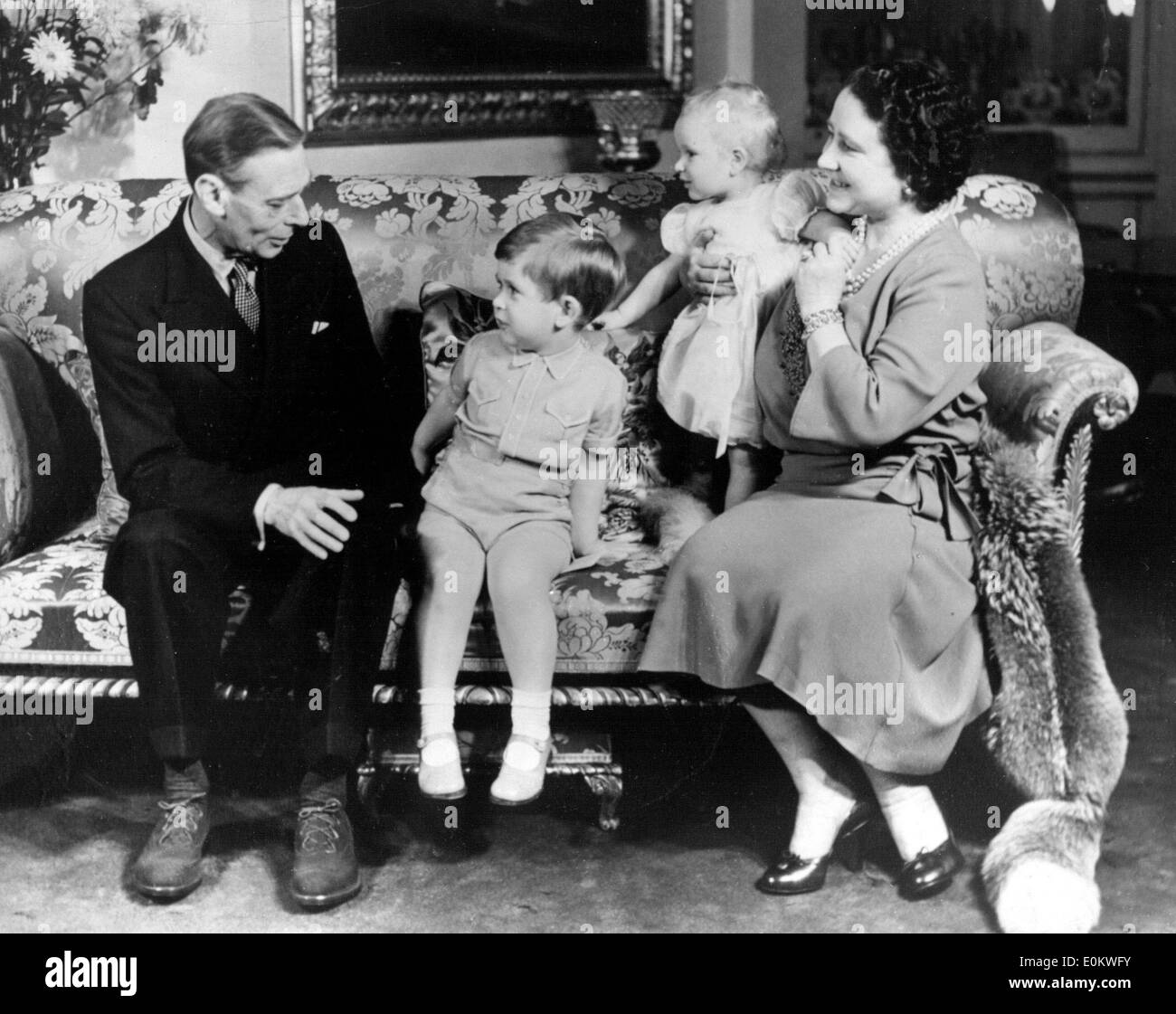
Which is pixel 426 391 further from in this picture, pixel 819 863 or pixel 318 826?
pixel 819 863

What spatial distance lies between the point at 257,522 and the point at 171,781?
430 millimetres

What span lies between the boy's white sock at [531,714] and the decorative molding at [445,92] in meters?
1.46

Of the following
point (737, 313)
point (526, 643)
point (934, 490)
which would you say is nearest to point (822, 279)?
point (737, 313)

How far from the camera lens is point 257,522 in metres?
2.25

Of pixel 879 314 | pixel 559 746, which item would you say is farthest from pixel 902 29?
pixel 559 746

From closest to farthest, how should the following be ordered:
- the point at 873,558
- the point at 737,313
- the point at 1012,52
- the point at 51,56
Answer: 1. the point at 873,558
2. the point at 737,313
3. the point at 51,56
4. the point at 1012,52

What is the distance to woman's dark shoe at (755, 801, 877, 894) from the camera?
2.23 m

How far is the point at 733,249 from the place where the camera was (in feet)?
8.23

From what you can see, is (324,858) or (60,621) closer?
(324,858)

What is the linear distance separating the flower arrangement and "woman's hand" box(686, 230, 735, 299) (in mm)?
1074

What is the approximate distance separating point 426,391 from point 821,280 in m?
0.78

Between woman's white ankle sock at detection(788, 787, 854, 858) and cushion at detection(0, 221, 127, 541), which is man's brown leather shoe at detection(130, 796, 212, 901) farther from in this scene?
woman's white ankle sock at detection(788, 787, 854, 858)

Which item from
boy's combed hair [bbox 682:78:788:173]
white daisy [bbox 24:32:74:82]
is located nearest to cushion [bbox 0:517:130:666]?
white daisy [bbox 24:32:74:82]
